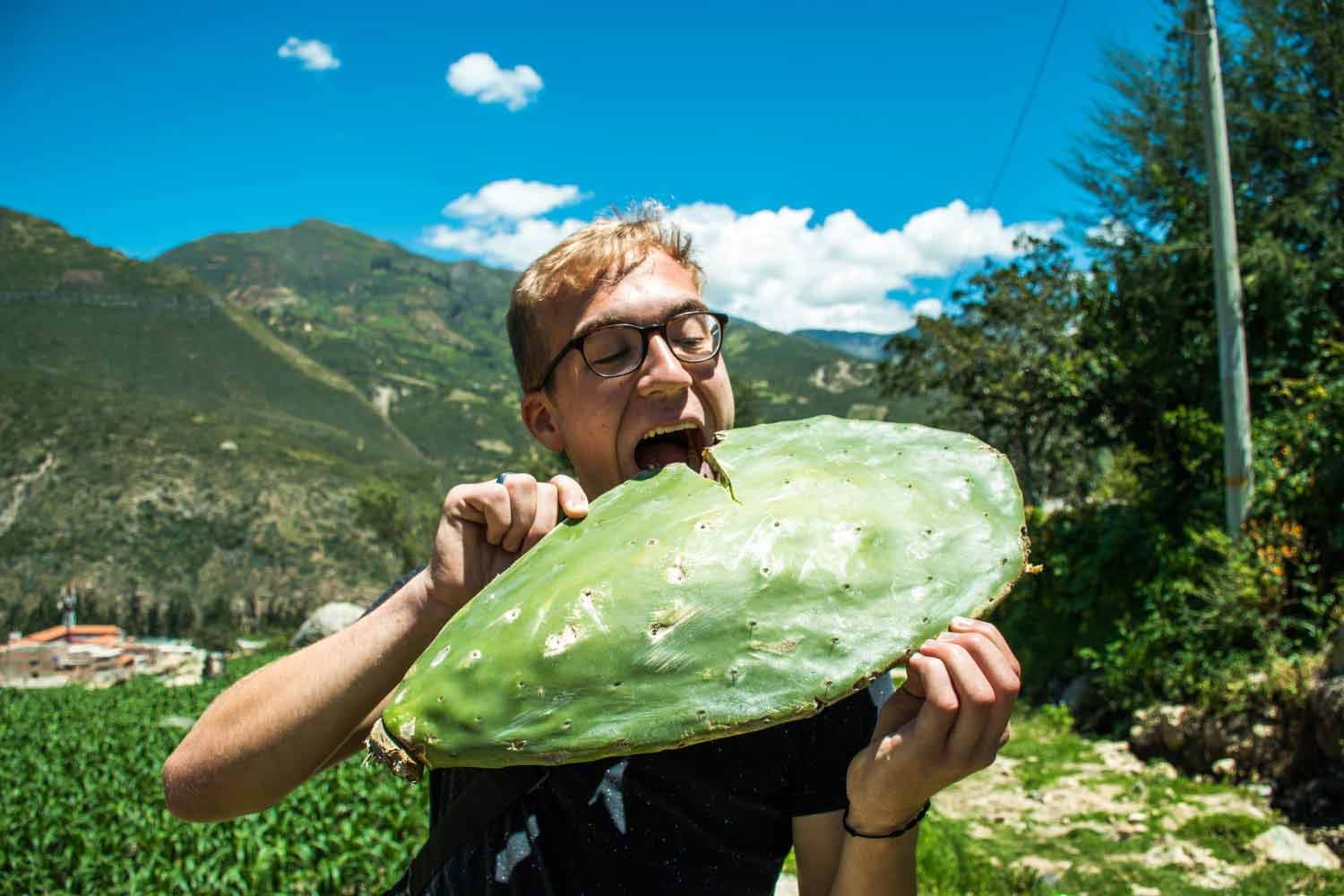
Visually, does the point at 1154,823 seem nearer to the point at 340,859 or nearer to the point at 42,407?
the point at 340,859

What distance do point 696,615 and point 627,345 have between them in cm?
56

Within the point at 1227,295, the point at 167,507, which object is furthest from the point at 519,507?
the point at 167,507

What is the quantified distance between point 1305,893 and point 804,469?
4.76 m

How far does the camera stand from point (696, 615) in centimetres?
104

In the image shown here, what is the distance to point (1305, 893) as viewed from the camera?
4.36 metres

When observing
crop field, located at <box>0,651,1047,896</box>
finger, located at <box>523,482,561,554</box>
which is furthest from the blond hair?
crop field, located at <box>0,651,1047,896</box>

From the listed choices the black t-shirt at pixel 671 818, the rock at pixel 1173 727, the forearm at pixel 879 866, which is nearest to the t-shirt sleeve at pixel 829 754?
the black t-shirt at pixel 671 818

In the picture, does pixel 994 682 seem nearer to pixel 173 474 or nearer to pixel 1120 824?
pixel 1120 824

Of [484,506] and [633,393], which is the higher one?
[633,393]

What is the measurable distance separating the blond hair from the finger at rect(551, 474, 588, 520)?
0.31 meters

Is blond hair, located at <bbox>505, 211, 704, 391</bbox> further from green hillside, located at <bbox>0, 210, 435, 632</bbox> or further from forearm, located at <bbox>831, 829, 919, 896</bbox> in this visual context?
green hillside, located at <bbox>0, 210, 435, 632</bbox>

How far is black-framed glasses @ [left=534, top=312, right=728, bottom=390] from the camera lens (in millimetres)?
1441

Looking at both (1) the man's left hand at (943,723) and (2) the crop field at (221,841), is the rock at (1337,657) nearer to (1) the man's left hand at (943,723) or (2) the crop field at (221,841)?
(2) the crop field at (221,841)

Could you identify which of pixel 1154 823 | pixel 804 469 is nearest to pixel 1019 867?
pixel 1154 823
